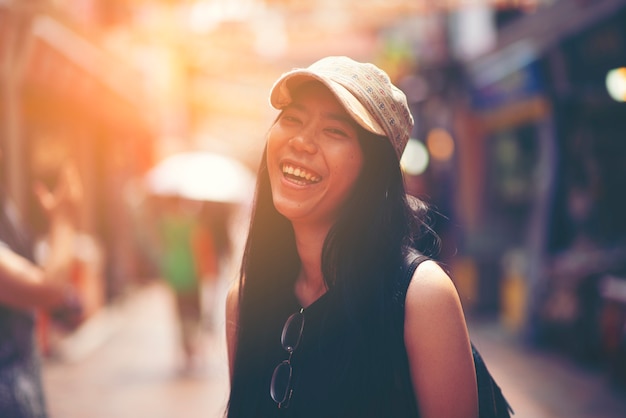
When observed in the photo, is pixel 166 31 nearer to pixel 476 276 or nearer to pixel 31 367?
pixel 476 276

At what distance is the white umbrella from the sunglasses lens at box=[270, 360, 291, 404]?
7501 millimetres

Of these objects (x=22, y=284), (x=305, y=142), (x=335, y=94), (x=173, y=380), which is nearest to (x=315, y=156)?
(x=305, y=142)

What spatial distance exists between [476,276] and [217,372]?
16.1 ft

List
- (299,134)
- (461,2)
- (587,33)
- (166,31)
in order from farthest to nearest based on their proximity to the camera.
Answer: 1. (166,31)
2. (461,2)
3. (587,33)
4. (299,134)

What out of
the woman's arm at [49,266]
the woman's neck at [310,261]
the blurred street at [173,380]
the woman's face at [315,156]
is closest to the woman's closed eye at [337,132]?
the woman's face at [315,156]

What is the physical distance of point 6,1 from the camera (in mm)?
6941

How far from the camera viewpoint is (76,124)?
11906 millimetres

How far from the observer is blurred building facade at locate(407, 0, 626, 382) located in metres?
8.19

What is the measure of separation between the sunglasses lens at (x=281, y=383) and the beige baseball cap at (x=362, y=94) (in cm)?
67

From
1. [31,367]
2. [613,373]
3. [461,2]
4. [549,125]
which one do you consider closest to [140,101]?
[461,2]

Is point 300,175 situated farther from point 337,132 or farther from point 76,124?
point 76,124

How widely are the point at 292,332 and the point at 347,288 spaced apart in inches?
8.7

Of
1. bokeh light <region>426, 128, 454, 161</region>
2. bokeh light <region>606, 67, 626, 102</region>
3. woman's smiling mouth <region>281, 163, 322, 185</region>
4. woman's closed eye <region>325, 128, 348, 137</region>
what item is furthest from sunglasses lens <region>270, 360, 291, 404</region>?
bokeh light <region>426, 128, 454, 161</region>

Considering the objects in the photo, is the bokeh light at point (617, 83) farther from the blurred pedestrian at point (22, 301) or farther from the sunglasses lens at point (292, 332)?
the sunglasses lens at point (292, 332)
